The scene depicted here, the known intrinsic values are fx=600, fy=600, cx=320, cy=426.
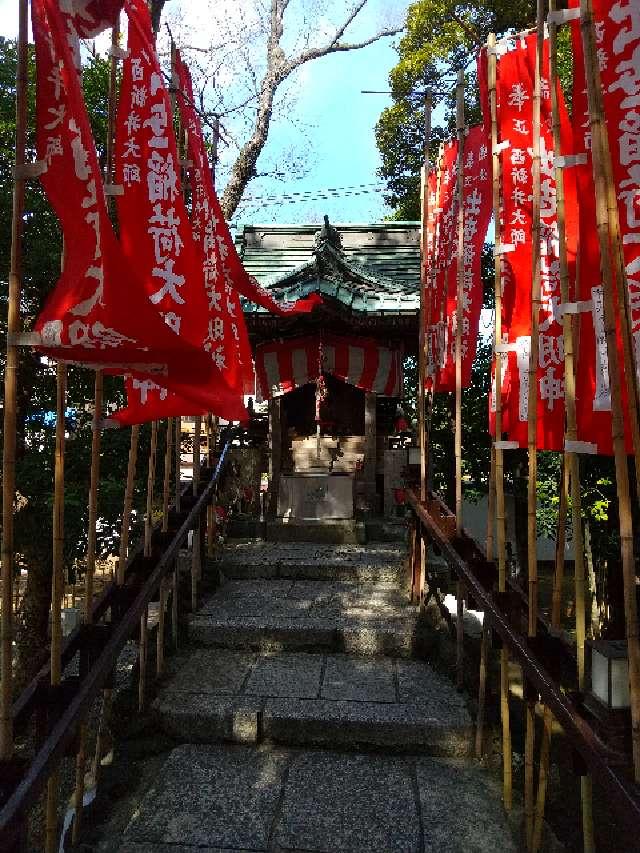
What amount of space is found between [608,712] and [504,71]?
3.84m

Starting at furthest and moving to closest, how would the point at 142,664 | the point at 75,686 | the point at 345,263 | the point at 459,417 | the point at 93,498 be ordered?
the point at 345,263
the point at 459,417
the point at 142,664
the point at 93,498
the point at 75,686

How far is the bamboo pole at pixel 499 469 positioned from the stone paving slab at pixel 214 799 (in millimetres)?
1489

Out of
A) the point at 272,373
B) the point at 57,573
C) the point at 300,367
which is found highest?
the point at 300,367

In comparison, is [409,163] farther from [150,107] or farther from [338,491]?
[150,107]

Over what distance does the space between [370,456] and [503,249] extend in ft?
24.2

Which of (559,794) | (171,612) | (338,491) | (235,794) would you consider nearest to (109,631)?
(235,794)

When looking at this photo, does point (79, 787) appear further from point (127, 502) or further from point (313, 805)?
point (127, 502)

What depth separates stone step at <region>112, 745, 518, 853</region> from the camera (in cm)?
349

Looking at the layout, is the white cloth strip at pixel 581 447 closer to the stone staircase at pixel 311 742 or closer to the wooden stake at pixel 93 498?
the stone staircase at pixel 311 742

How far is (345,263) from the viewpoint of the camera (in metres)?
10.8

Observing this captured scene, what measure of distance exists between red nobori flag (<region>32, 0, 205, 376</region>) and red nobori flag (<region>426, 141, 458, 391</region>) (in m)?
3.92

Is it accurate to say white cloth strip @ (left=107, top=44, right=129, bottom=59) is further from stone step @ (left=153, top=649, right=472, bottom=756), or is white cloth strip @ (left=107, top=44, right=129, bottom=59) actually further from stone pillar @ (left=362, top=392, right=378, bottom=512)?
stone pillar @ (left=362, top=392, right=378, bottom=512)

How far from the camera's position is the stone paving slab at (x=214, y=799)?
3.54 meters

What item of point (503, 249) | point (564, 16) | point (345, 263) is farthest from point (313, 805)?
point (345, 263)
